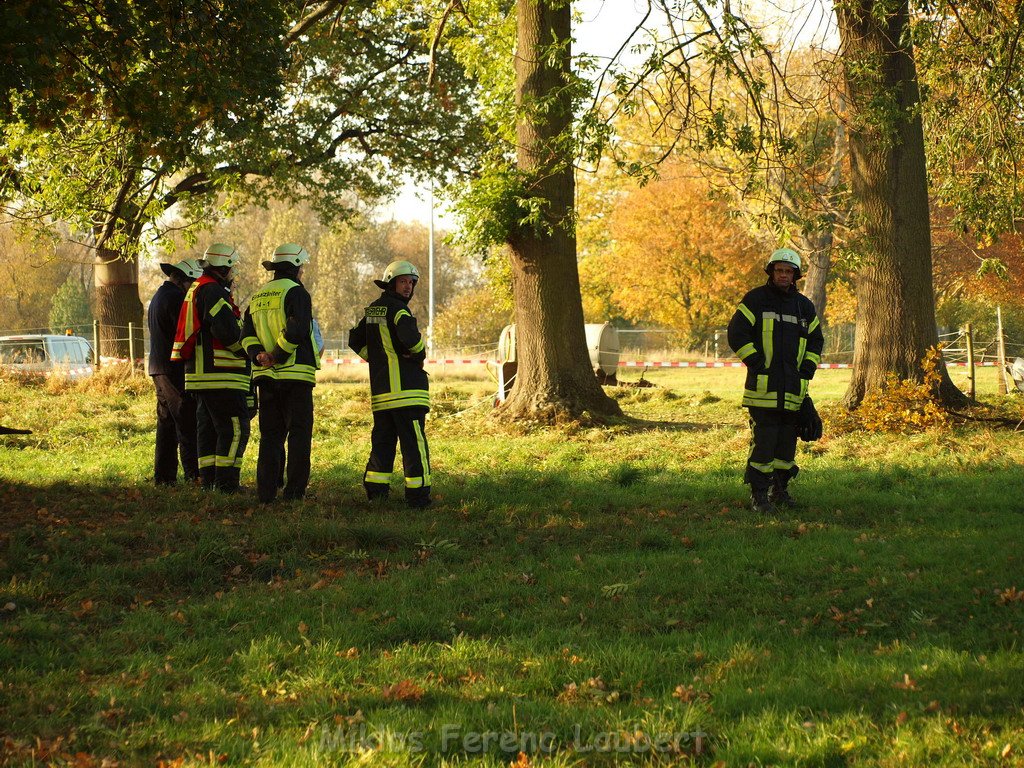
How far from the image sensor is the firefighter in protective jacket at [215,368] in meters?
9.53

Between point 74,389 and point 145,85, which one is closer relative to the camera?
point 145,85

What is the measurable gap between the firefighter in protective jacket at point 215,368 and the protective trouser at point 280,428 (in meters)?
0.47

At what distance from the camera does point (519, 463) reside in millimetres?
12344

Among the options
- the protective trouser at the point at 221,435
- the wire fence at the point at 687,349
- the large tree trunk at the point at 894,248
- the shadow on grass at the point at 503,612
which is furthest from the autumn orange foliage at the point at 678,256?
the shadow on grass at the point at 503,612

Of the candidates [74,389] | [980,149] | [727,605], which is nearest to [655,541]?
[727,605]

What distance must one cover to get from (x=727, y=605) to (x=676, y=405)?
44.1 feet

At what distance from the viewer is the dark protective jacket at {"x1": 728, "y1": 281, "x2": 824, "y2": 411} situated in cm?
908

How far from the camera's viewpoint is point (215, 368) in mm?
9594

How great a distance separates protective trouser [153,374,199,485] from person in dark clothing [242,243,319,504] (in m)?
1.20

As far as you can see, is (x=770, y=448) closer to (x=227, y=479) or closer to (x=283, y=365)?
(x=283, y=365)

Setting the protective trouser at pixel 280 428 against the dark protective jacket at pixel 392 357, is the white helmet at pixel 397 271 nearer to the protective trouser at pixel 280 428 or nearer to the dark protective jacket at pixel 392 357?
the dark protective jacket at pixel 392 357

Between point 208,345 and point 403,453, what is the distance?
2.01m

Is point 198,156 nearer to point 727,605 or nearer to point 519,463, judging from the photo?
point 519,463

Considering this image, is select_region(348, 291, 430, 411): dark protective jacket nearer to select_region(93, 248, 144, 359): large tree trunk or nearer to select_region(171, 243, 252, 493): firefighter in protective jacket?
select_region(171, 243, 252, 493): firefighter in protective jacket
